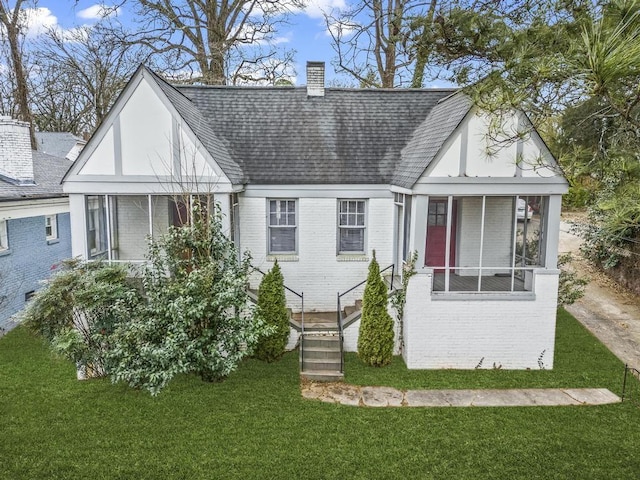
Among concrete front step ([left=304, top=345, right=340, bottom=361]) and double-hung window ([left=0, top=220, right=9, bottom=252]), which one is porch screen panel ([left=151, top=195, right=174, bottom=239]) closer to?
double-hung window ([left=0, top=220, right=9, bottom=252])

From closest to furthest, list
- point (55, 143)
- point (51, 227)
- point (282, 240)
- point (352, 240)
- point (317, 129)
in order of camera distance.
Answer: point (282, 240) → point (352, 240) → point (317, 129) → point (51, 227) → point (55, 143)

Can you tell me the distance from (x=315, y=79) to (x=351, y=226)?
17.6 ft

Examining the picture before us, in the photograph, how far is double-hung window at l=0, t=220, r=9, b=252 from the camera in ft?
45.1

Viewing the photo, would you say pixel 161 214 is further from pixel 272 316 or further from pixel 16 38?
pixel 16 38

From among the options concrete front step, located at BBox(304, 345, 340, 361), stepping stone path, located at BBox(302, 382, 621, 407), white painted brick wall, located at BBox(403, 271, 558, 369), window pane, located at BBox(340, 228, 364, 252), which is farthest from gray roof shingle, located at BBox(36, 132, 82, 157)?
white painted brick wall, located at BBox(403, 271, 558, 369)

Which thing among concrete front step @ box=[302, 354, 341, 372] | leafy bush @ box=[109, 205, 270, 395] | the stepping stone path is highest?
leafy bush @ box=[109, 205, 270, 395]

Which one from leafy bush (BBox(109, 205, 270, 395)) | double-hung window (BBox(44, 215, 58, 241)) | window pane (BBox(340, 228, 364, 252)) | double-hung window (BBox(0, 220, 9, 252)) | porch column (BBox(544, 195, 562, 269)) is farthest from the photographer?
double-hung window (BBox(44, 215, 58, 241))

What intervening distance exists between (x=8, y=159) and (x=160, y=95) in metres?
8.85

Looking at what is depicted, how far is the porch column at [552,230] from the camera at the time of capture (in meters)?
10.3

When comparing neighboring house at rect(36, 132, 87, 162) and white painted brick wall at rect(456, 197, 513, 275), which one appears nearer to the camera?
white painted brick wall at rect(456, 197, 513, 275)

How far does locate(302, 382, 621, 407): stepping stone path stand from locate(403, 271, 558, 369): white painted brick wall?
1.15 meters

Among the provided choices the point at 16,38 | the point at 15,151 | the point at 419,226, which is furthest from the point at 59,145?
the point at 419,226

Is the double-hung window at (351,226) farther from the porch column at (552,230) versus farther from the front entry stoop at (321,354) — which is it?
the porch column at (552,230)

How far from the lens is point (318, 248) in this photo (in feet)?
42.1
